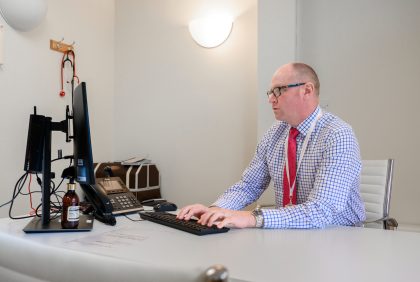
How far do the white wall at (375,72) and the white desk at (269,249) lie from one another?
1.50m

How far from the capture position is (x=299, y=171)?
1.62 m

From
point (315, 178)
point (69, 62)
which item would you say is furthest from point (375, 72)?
point (69, 62)

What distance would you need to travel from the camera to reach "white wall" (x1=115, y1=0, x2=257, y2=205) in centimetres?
314

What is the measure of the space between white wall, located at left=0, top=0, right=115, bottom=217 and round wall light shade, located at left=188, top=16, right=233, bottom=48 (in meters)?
1.02

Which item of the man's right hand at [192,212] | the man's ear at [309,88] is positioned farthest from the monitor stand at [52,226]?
the man's ear at [309,88]

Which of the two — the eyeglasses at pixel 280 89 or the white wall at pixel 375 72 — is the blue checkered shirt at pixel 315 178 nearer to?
the eyeglasses at pixel 280 89

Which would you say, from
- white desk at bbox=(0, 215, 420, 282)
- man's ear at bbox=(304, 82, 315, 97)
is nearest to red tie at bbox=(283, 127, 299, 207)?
man's ear at bbox=(304, 82, 315, 97)

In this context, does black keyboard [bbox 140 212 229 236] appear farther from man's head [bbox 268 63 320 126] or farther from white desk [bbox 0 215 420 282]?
man's head [bbox 268 63 320 126]

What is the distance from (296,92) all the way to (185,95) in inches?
73.8

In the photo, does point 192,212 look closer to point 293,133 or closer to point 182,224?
point 182,224

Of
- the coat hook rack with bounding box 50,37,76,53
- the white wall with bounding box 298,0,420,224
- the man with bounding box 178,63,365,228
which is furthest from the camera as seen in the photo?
the coat hook rack with bounding box 50,37,76,53

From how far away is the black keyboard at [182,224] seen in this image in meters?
1.15

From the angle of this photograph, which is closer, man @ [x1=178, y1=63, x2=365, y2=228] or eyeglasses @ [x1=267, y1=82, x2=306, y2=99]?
man @ [x1=178, y1=63, x2=365, y2=228]

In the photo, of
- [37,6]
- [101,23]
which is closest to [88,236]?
[37,6]
